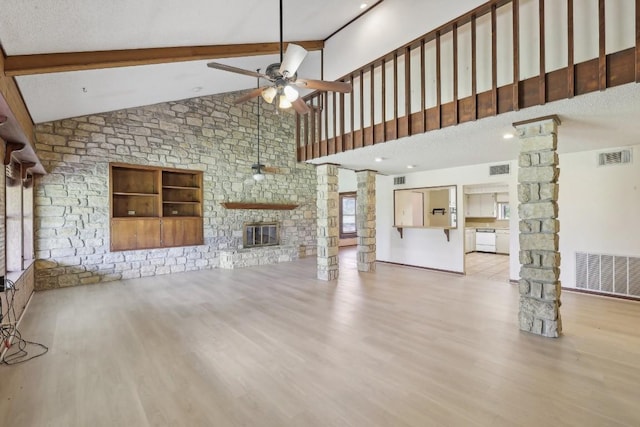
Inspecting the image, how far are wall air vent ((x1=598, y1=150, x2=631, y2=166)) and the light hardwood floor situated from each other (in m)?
2.02

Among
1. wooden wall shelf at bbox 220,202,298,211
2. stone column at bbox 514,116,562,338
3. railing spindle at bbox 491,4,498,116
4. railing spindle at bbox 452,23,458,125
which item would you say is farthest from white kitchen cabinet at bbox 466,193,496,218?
railing spindle at bbox 491,4,498,116

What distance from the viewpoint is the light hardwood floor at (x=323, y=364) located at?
1.97 m

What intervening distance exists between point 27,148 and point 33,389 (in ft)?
9.77

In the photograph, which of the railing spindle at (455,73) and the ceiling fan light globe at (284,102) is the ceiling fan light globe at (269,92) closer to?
the ceiling fan light globe at (284,102)

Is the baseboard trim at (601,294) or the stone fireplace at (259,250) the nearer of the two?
the baseboard trim at (601,294)

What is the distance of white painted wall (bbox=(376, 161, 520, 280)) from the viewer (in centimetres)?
553

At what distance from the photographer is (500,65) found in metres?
3.22

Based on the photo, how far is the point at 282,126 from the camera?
8.84 meters

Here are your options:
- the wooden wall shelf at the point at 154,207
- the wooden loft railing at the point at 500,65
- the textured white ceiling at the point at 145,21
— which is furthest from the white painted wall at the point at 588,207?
the wooden wall shelf at the point at 154,207

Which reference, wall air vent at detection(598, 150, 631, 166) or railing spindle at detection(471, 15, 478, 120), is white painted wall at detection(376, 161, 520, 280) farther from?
railing spindle at detection(471, 15, 478, 120)

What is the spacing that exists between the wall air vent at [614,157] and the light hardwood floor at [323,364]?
2.02 metres

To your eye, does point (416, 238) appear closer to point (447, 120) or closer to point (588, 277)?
point (588, 277)

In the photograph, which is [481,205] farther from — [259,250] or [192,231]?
[192,231]

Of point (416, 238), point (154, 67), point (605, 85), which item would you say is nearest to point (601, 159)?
point (605, 85)
